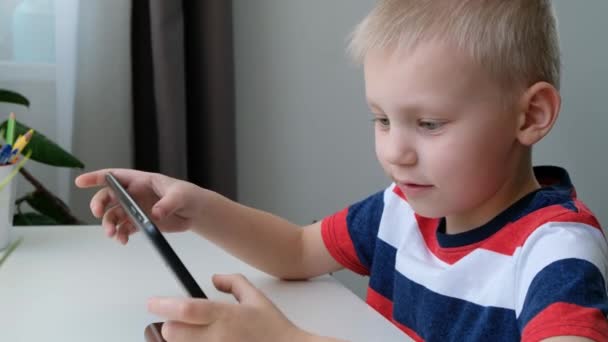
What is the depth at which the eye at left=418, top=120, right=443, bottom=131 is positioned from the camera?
0.61 meters

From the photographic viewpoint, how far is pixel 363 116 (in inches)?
57.9

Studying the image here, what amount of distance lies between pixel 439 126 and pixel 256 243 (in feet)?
0.89

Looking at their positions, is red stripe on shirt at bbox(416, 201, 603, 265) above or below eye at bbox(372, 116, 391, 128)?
below

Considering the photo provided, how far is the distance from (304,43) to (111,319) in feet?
2.93

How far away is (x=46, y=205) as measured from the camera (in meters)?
1.10

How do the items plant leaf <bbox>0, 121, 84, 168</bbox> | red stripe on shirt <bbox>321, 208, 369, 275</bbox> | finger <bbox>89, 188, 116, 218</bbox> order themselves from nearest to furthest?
finger <bbox>89, 188, 116, 218</bbox> → red stripe on shirt <bbox>321, 208, 369, 275</bbox> → plant leaf <bbox>0, 121, 84, 168</bbox>

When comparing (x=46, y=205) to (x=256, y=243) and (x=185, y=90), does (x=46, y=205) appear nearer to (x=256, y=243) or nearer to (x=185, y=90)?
(x=185, y=90)

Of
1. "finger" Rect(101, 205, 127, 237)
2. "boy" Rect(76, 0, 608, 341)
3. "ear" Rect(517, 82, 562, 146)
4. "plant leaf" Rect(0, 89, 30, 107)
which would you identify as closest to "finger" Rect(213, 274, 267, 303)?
"boy" Rect(76, 0, 608, 341)

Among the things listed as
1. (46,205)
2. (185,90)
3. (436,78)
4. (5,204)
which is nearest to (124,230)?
(5,204)

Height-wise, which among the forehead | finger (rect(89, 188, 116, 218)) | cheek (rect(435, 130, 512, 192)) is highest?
the forehead

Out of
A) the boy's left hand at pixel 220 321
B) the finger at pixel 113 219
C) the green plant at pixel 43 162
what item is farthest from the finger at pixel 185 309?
the green plant at pixel 43 162

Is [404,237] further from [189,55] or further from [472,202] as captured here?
[189,55]

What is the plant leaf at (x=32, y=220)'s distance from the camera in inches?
41.1

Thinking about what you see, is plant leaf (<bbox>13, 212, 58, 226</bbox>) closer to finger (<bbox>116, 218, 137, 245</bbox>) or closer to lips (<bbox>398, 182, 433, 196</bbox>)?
finger (<bbox>116, 218, 137, 245</bbox>)
